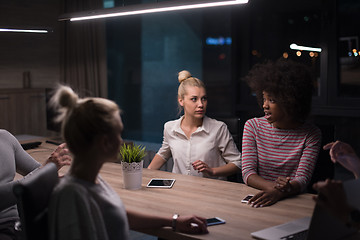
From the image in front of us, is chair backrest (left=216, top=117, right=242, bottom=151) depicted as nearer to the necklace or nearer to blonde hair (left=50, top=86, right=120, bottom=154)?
the necklace

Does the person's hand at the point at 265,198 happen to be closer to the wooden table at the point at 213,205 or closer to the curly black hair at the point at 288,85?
the wooden table at the point at 213,205

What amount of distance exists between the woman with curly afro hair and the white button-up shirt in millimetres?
358

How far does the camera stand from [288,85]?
2.32 m

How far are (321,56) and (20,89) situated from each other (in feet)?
10.1

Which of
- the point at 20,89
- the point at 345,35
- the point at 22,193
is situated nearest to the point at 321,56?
the point at 345,35

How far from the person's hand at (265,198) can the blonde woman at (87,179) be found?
0.69 metres

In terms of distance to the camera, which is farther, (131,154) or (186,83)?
(186,83)

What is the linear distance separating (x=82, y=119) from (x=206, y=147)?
1498 mm

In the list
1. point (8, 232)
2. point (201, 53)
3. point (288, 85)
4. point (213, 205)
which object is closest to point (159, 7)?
point (288, 85)

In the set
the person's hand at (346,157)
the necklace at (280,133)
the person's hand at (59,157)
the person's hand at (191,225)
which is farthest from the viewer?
the necklace at (280,133)

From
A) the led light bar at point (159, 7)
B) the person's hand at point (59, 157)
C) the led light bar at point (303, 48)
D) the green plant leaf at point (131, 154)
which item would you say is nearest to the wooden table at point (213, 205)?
the green plant leaf at point (131, 154)

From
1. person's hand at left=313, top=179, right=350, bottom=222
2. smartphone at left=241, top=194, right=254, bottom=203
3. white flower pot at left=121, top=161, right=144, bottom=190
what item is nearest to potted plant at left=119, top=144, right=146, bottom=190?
white flower pot at left=121, top=161, right=144, bottom=190

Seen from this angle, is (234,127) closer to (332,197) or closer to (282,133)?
(282,133)

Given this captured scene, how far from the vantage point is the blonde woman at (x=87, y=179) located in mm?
1229
